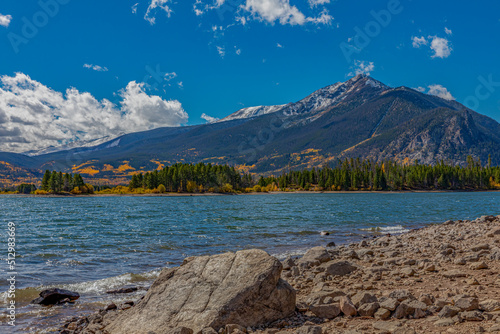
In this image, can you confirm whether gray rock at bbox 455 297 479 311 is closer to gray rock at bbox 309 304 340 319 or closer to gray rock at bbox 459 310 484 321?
gray rock at bbox 459 310 484 321

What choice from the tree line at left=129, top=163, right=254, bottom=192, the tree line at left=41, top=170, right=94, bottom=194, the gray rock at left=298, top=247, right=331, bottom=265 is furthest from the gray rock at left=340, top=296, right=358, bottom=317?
the tree line at left=41, top=170, right=94, bottom=194

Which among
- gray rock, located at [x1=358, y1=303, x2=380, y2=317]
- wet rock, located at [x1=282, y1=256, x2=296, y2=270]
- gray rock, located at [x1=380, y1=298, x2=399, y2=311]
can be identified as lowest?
wet rock, located at [x1=282, y1=256, x2=296, y2=270]

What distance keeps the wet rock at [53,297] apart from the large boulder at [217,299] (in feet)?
16.2

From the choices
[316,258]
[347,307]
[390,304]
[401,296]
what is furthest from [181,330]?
[316,258]

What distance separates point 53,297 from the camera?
1363cm

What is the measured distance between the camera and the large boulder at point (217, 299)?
30.0 ft

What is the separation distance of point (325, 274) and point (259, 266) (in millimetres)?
5939

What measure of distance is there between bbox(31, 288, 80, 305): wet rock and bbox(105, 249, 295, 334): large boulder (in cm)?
492

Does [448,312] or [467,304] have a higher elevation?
[467,304]

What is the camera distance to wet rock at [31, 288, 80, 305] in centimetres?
1355

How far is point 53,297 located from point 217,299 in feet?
27.6

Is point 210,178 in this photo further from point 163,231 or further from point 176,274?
point 176,274

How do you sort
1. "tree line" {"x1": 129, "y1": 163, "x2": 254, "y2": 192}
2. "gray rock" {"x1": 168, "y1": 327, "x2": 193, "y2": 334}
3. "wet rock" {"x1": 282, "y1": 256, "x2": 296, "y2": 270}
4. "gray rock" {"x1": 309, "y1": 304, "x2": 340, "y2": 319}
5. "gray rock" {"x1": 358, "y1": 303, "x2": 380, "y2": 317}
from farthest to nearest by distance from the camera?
"tree line" {"x1": 129, "y1": 163, "x2": 254, "y2": 192}, "wet rock" {"x1": 282, "y1": 256, "x2": 296, "y2": 270}, "gray rock" {"x1": 309, "y1": 304, "x2": 340, "y2": 319}, "gray rock" {"x1": 358, "y1": 303, "x2": 380, "y2": 317}, "gray rock" {"x1": 168, "y1": 327, "x2": 193, "y2": 334}

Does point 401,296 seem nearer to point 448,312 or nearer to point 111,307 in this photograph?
point 448,312
